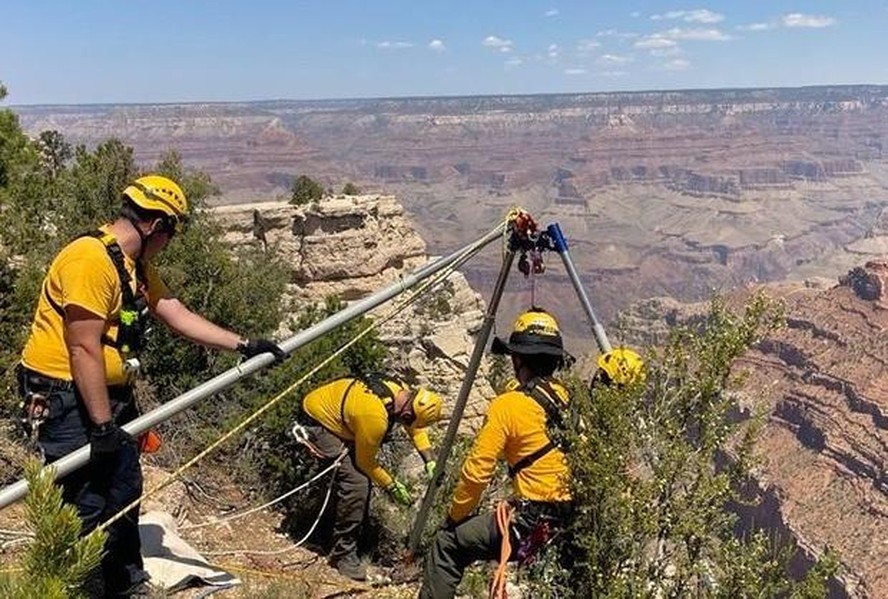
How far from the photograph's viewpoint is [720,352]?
4461 millimetres

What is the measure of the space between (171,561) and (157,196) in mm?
3002

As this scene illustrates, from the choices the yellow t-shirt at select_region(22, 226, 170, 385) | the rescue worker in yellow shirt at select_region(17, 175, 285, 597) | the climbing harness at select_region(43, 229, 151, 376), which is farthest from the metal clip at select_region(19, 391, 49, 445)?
the climbing harness at select_region(43, 229, 151, 376)

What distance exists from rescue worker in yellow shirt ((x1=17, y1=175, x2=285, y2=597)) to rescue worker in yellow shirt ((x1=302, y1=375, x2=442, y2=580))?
2.35 meters

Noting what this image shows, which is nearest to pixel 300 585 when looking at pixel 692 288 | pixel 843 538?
pixel 843 538

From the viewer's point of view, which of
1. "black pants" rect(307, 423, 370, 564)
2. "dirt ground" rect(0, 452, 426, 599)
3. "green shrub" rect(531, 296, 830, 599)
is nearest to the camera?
"green shrub" rect(531, 296, 830, 599)

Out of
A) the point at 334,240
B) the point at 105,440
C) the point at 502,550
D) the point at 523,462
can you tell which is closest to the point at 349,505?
the point at 502,550

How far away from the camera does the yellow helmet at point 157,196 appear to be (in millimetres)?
4012

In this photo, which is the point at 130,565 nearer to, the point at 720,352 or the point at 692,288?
the point at 720,352

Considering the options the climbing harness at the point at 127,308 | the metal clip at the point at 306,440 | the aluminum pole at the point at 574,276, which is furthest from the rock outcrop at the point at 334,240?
the climbing harness at the point at 127,308

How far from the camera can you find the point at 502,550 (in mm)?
4824

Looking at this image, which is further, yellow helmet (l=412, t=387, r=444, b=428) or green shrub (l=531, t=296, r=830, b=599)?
A: yellow helmet (l=412, t=387, r=444, b=428)

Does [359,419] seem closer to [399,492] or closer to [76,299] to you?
[399,492]

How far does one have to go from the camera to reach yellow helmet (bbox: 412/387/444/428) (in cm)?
688

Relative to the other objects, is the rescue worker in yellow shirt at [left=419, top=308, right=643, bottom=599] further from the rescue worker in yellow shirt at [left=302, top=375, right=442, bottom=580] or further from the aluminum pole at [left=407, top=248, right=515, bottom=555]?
the rescue worker in yellow shirt at [left=302, top=375, right=442, bottom=580]
